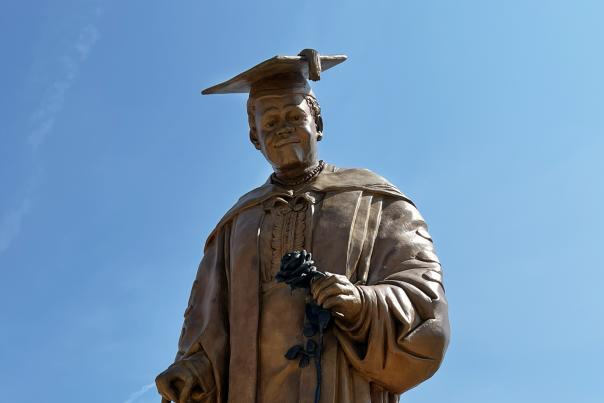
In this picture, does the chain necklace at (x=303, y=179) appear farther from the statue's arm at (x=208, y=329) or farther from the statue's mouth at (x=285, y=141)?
the statue's arm at (x=208, y=329)

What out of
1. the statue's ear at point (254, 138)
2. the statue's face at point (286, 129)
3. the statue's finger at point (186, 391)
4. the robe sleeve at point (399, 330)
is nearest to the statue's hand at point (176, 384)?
the statue's finger at point (186, 391)

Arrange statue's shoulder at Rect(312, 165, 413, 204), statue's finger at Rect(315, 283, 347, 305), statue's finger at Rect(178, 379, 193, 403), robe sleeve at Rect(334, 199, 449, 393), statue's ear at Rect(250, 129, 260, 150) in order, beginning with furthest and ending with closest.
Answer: statue's ear at Rect(250, 129, 260, 150) → statue's shoulder at Rect(312, 165, 413, 204) → statue's finger at Rect(178, 379, 193, 403) → robe sleeve at Rect(334, 199, 449, 393) → statue's finger at Rect(315, 283, 347, 305)

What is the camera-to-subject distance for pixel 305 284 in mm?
8336

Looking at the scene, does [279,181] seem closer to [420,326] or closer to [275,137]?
[275,137]

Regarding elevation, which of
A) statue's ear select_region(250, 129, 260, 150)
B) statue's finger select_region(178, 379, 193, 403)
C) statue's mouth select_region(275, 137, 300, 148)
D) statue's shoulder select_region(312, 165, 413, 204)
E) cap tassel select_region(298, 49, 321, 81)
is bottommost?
statue's finger select_region(178, 379, 193, 403)

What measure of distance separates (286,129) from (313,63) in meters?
0.58

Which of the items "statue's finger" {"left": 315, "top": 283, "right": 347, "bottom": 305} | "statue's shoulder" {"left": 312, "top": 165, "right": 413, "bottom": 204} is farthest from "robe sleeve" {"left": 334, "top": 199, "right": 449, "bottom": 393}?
"statue's shoulder" {"left": 312, "top": 165, "right": 413, "bottom": 204}

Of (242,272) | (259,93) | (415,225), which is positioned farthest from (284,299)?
(259,93)

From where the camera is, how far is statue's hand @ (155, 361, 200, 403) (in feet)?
29.0

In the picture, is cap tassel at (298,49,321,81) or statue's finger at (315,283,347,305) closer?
statue's finger at (315,283,347,305)

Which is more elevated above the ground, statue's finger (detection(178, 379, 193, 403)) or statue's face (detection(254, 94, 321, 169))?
statue's face (detection(254, 94, 321, 169))

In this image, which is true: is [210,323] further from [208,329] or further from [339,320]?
[339,320]

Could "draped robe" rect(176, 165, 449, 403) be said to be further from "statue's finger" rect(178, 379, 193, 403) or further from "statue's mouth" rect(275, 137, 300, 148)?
"statue's mouth" rect(275, 137, 300, 148)

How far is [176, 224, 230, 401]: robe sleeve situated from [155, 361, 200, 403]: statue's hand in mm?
67
